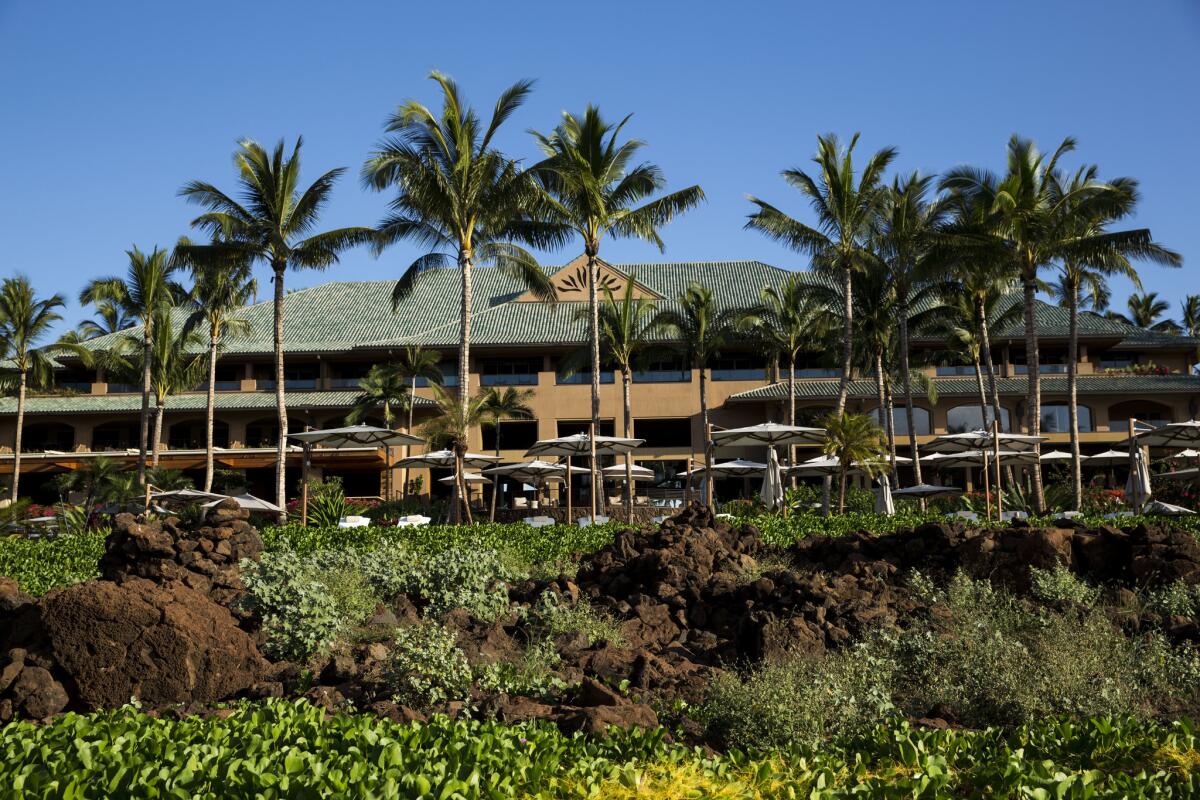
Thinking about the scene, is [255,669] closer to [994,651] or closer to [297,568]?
[297,568]

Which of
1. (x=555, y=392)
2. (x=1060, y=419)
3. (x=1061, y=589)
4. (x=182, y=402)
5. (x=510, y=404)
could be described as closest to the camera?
(x=1061, y=589)

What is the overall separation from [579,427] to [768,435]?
21595 mm

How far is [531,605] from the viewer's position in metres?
11.7

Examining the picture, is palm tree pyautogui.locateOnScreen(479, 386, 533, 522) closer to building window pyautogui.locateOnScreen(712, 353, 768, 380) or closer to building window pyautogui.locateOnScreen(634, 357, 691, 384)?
building window pyautogui.locateOnScreen(634, 357, 691, 384)

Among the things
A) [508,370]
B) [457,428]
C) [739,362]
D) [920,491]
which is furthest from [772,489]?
[508,370]

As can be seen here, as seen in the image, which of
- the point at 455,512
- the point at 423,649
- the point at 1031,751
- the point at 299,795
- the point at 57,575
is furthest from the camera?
the point at 455,512

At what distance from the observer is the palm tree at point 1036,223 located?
Result: 85.8 ft

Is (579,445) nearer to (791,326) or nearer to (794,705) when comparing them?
(791,326)

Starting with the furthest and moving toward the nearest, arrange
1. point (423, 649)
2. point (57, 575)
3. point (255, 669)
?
1. point (57, 575)
2. point (255, 669)
3. point (423, 649)

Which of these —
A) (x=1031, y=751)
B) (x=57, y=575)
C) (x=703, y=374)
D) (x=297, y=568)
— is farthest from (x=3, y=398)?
(x=1031, y=751)

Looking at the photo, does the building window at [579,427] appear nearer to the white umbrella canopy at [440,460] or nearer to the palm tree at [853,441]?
the white umbrella canopy at [440,460]

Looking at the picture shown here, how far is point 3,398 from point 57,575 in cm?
3501

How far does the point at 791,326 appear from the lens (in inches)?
1619

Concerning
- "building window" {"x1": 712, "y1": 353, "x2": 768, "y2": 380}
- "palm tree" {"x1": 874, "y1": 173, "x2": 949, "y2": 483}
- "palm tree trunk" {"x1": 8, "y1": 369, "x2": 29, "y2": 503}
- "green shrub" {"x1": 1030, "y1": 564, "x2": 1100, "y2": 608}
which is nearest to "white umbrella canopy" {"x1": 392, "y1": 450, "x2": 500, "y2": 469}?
"palm tree" {"x1": 874, "y1": 173, "x2": 949, "y2": 483}
